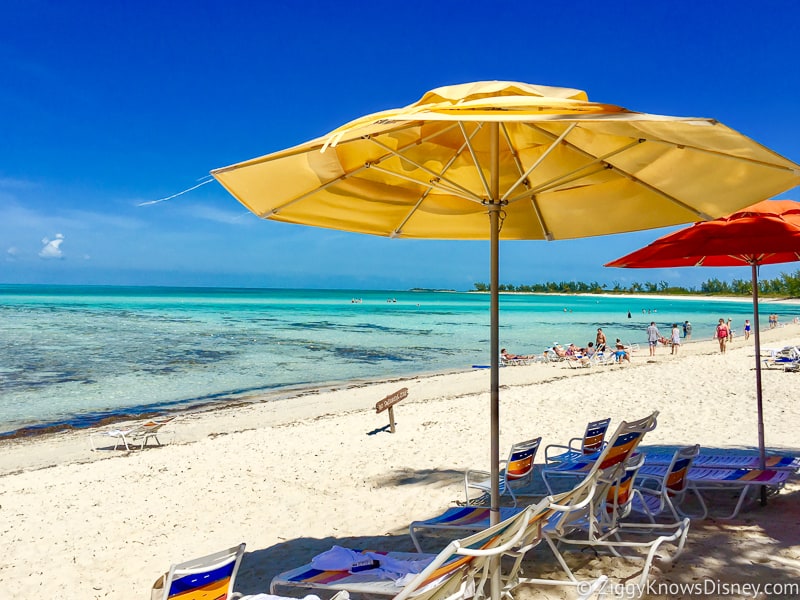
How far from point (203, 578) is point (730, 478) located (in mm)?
3774

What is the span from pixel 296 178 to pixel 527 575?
274cm

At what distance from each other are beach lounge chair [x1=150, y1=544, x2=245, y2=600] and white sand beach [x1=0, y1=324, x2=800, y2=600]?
3.51 ft

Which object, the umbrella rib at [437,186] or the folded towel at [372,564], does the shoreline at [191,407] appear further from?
the umbrella rib at [437,186]

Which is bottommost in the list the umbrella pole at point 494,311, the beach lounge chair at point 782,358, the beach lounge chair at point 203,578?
the beach lounge chair at point 782,358

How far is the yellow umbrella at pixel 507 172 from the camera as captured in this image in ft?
7.89

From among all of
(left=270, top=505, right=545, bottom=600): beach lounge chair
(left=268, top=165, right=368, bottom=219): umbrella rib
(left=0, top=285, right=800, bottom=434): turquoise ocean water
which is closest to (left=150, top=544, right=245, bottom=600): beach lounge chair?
(left=270, top=505, right=545, bottom=600): beach lounge chair

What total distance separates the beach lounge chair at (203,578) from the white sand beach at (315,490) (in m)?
1.07

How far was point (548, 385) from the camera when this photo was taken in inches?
502

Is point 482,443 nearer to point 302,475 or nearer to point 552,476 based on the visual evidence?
point 552,476

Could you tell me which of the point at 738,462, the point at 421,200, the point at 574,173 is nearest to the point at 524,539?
the point at 574,173

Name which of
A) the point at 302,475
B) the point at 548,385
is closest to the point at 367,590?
the point at 302,475

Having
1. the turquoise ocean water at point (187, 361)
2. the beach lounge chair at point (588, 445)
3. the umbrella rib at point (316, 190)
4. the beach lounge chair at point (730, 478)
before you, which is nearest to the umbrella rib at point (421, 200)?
the umbrella rib at point (316, 190)

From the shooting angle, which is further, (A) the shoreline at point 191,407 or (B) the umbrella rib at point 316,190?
(A) the shoreline at point 191,407

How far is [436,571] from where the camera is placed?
2092 millimetres
